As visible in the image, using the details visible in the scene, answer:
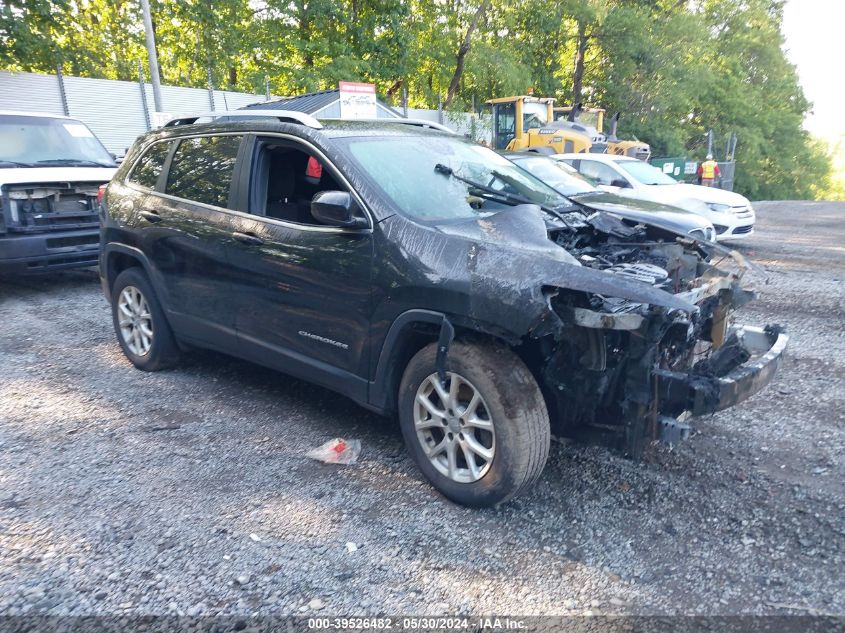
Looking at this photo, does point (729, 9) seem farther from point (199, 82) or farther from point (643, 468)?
point (643, 468)

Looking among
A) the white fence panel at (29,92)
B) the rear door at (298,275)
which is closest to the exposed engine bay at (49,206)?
the rear door at (298,275)

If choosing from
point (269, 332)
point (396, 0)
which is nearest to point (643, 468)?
point (269, 332)

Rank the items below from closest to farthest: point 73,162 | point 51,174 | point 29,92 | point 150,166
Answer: point 150,166
point 51,174
point 73,162
point 29,92

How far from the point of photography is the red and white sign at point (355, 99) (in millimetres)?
12638

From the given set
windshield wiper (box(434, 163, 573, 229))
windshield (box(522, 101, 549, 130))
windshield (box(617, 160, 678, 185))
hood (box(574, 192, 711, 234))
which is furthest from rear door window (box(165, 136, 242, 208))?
windshield (box(522, 101, 549, 130))

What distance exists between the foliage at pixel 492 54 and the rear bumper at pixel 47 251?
11.8 metres

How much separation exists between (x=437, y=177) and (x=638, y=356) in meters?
1.66

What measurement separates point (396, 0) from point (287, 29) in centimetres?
403

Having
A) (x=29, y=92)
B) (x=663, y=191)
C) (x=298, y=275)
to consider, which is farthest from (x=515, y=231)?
(x=29, y=92)

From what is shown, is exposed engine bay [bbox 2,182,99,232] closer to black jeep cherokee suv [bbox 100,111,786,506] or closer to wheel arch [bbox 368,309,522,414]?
black jeep cherokee suv [bbox 100,111,786,506]

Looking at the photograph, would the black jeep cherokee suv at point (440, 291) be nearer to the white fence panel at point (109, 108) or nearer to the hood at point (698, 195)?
the hood at point (698, 195)

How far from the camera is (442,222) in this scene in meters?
3.48

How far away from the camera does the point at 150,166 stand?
5.09m

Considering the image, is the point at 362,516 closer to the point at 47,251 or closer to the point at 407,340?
the point at 407,340
